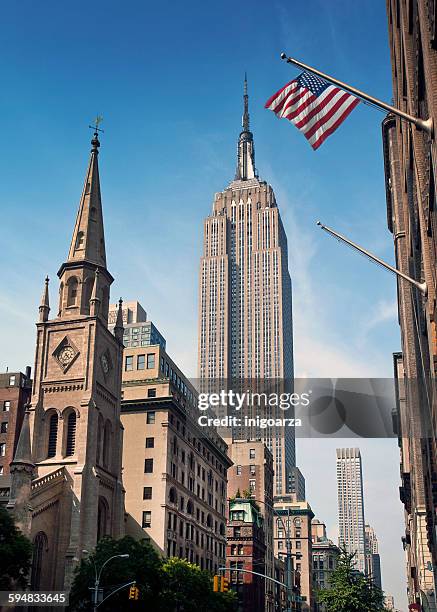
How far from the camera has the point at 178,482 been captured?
276 feet

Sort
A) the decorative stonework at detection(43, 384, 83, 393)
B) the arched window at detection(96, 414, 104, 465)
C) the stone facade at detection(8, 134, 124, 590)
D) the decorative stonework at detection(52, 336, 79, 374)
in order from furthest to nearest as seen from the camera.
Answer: the decorative stonework at detection(52, 336, 79, 374), the arched window at detection(96, 414, 104, 465), the decorative stonework at detection(43, 384, 83, 393), the stone facade at detection(8, 134, 124, 590)

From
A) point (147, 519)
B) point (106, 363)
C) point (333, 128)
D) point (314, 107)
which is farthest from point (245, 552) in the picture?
point (314, 107)

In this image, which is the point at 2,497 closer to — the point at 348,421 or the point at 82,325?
the point at 82,325

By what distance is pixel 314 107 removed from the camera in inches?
885

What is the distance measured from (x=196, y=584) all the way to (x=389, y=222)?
3522cm

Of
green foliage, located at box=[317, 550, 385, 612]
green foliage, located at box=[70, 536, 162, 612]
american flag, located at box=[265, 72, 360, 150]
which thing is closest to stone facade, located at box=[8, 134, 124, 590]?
green foliage, located at box=[70, 536, 162, 612]

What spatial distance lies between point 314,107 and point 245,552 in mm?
97728

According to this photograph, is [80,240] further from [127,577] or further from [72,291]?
[127,577]

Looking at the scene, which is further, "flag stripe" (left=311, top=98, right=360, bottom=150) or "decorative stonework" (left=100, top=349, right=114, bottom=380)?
"decorative stonework" (left=100, top=349, right=114, bottom=380)

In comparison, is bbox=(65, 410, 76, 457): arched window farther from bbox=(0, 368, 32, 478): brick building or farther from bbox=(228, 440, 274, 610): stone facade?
bbox=(228, 440, 274, 610): stone facade

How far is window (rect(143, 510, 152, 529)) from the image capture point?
78375mm

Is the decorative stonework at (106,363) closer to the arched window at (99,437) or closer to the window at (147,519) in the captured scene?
the arched window at (99,437)

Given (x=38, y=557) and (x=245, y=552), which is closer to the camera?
(x=38, y=557)

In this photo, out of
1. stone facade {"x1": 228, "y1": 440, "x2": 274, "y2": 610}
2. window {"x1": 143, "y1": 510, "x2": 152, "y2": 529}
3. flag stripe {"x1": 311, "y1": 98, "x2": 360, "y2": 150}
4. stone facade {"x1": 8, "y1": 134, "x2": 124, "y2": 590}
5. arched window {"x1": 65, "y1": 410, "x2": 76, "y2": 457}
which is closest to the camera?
flag stripe {"x1": 311, "y1": 98, "x2": 360, "y2": 150}
